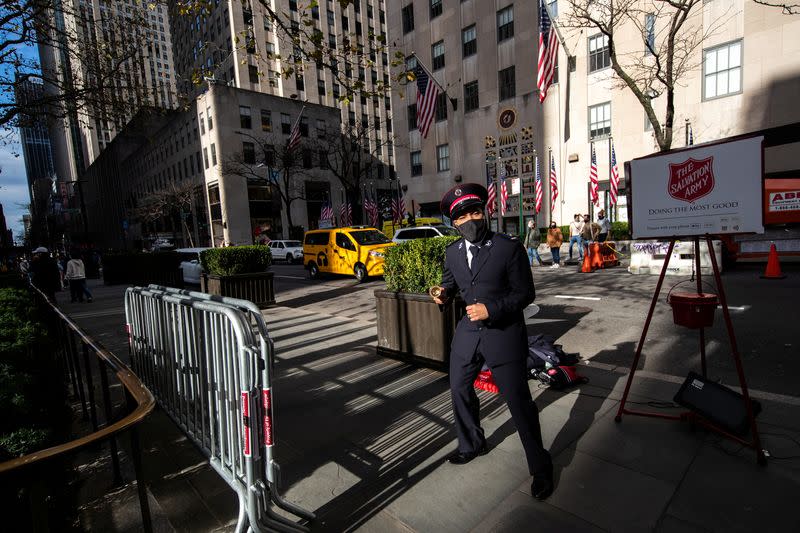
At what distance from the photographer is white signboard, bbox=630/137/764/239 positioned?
9.92 ft

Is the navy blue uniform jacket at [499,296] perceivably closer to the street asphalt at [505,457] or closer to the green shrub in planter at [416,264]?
the street asphalt at [505,457]

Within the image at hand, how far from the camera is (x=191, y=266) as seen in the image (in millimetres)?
17031

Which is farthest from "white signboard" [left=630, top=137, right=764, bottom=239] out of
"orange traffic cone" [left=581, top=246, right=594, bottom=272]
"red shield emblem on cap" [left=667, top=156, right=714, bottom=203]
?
"orange traffic cone" [left=581, top=246, right=594, bottom=272]

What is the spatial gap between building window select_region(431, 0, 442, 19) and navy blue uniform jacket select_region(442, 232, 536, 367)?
1274 inches

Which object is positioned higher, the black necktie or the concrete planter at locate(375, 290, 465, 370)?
the black necktie

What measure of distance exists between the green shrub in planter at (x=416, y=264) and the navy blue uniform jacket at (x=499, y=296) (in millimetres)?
2077

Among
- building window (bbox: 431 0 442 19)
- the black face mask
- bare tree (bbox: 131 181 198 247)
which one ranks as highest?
building window (bbox: 431 0 442 19)

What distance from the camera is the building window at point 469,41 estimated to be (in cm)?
2745

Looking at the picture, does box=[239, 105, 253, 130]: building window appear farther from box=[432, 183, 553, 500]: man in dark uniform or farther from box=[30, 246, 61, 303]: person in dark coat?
box=[432, 183, 553, 500]: man in dark uniform

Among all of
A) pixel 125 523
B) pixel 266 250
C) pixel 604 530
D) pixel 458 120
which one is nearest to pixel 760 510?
pixel 604 530

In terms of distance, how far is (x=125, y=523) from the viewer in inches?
106

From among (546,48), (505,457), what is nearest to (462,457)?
(505,457)

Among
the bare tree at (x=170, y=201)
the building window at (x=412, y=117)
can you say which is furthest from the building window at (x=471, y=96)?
the bare tree at (x=170, y=201)

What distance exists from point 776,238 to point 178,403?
1458 cm
